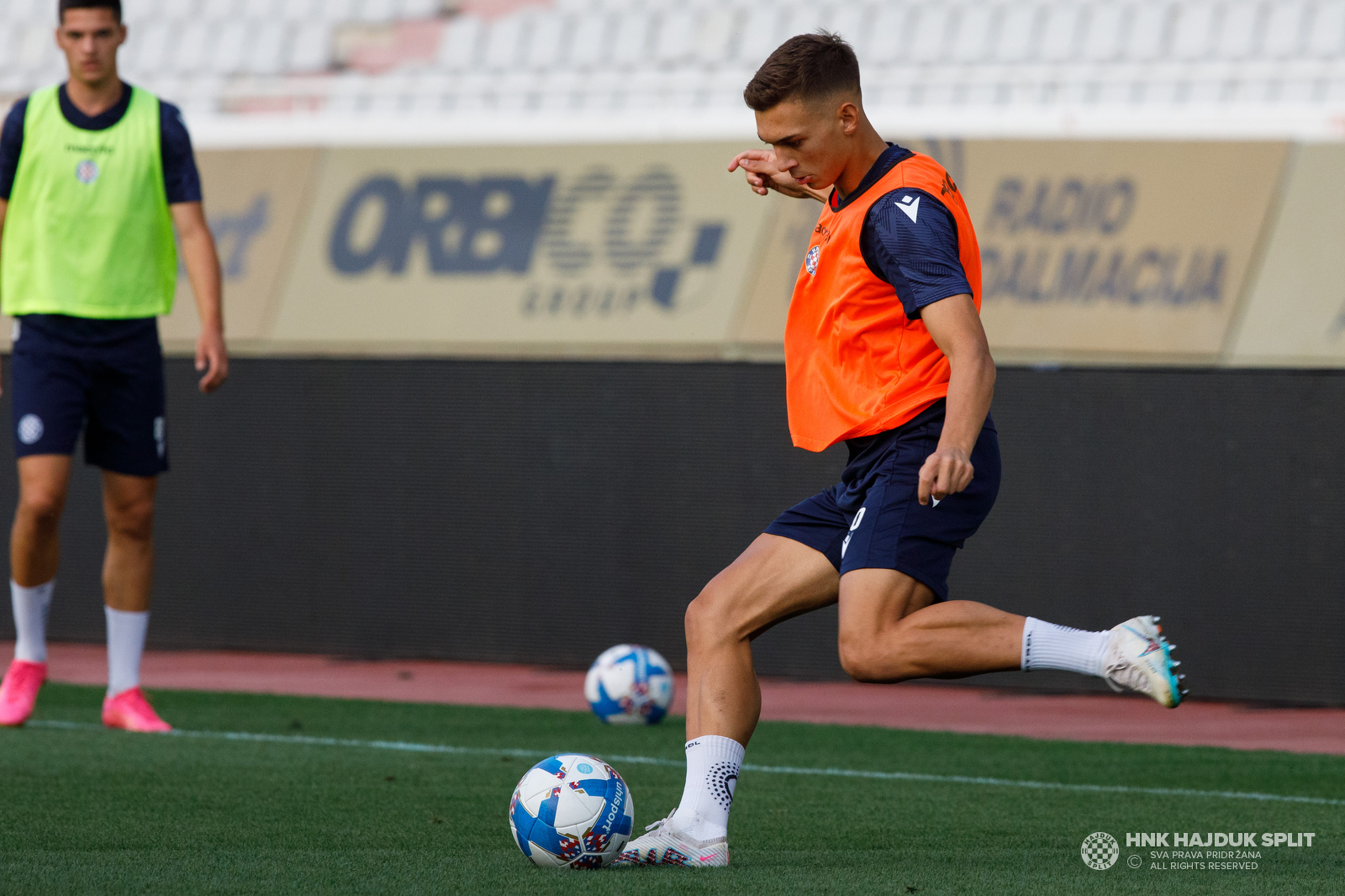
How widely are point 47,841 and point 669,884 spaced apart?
1.52 meters

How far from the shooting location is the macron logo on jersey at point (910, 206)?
3.89 metres

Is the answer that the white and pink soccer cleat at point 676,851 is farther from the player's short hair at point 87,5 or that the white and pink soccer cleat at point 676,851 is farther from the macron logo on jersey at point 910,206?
the player's short hair at point 87,5

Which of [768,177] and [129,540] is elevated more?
[768,177]

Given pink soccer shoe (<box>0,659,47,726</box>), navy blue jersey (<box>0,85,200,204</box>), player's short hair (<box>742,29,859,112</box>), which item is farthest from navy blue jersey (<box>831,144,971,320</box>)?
pink soccer shoe (<box>0,659,47,726</box>)

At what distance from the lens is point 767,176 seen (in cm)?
441

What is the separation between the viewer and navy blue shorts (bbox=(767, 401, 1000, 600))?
3961 millimetres

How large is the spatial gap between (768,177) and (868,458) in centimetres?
74

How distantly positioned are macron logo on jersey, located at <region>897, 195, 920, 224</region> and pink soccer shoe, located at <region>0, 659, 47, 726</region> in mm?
4093

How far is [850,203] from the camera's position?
4.09 m

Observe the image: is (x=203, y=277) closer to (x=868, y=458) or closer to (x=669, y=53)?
(x=868, y=458)

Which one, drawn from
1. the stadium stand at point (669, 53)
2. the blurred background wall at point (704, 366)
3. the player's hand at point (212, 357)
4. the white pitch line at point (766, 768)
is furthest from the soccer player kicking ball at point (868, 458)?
the stadium stand at point (669, 53)

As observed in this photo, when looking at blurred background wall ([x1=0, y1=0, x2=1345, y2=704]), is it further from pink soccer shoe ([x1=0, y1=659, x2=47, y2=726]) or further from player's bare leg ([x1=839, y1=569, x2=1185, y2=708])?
player's bare leg ([x1=839, y1=569, x2=1185, y2=708])

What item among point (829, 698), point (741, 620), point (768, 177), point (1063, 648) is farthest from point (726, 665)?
point (829, 698)

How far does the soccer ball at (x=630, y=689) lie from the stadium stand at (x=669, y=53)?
→ 5.99 m
